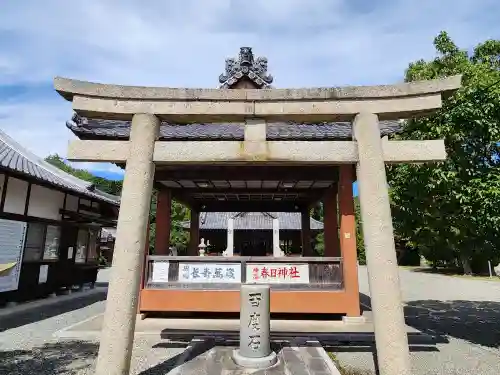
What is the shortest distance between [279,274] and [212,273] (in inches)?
79.1

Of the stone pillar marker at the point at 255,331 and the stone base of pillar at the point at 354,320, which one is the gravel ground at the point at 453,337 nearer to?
the stone base of pillar at the point at 354,320

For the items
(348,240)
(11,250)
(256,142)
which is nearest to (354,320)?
(348,240)

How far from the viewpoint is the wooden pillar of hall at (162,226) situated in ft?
36.6

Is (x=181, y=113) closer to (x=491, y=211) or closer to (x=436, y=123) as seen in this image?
(x=436, y=123)

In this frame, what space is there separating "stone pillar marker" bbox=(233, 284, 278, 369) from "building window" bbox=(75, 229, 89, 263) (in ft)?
42.5

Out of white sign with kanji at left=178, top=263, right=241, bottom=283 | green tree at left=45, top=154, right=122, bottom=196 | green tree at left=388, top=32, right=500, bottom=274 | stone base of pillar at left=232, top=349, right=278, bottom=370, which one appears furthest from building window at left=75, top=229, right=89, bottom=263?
green tree at left=45, top=154, right=122, bottom=196

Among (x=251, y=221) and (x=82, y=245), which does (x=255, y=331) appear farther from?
(x=251, y=221)

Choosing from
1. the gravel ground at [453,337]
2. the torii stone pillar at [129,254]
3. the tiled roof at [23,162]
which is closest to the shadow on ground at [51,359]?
the torii stone pillar at [129,254]

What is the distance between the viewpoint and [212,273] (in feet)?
31.7

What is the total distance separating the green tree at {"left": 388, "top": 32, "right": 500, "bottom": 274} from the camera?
6398mm

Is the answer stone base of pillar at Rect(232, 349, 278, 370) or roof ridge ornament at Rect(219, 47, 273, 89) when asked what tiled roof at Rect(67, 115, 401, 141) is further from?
stone base of pillar at Rect(232, 349, 278, 370)

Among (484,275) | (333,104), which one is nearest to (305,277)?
(333,104)

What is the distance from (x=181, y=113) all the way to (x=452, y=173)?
557cm

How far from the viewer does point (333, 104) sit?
5.69 meters
